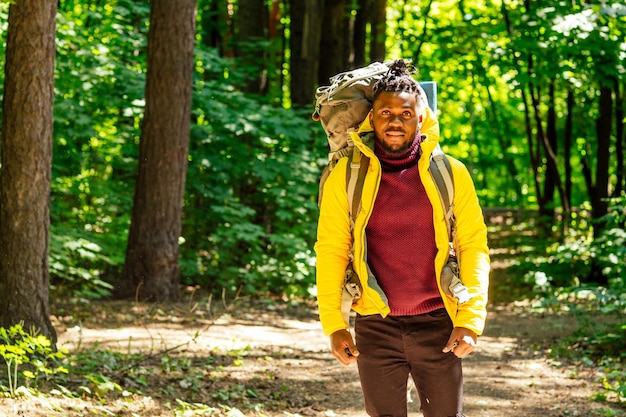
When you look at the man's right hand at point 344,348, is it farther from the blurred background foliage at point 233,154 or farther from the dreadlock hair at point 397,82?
the blurred background foliage at point 233,154

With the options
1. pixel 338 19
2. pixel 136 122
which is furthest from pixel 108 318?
pixel 338 19

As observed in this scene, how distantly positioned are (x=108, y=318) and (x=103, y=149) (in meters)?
3.82

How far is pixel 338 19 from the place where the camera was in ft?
55.2

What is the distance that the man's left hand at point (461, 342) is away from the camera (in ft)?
11.0

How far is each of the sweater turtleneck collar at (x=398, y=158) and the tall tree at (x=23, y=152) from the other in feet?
12.8

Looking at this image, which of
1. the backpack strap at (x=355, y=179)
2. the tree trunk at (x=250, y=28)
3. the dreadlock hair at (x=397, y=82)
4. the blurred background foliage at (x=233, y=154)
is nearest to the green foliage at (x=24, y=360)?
the backpack strap at (x=355, y=179)

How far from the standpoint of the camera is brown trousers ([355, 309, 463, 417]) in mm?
3498

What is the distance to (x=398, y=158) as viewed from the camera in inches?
138

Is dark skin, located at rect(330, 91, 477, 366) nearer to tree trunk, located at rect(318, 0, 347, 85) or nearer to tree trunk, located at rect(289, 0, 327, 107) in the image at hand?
tree trunk, located at rect(289, 0, 327, 107)

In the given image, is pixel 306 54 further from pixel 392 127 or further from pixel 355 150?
pixel 392 127

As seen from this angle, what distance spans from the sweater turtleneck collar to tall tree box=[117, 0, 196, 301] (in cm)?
780

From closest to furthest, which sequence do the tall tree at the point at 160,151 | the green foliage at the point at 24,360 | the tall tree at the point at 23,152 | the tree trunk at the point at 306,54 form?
the green foliage at the point at 24,360, the tall tree at the point at 23,152, the tall tree at the point at 160,151, the tree trunk at the point at 306,54

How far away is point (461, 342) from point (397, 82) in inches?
44.2

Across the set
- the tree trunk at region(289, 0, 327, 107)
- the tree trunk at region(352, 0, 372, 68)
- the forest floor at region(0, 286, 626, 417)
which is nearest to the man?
the forest floor at region(0, 286, 626, 417)
